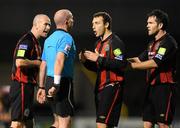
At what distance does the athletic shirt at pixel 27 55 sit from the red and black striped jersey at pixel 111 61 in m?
1.07

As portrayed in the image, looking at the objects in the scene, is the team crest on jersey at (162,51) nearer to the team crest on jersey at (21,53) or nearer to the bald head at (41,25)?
the bald head at (41,25)

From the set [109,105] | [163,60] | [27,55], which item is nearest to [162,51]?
[163,60]

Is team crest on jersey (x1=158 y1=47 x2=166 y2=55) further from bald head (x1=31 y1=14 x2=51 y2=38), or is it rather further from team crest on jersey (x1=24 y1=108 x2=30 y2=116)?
team crest on jersey (x1=24 y1=108 x2=30 y2=116)

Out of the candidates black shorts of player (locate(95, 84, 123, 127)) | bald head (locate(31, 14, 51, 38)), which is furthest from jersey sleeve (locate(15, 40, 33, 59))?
black shorts of player (locate(95, 84, 123, 127))

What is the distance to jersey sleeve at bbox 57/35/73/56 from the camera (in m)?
9.59

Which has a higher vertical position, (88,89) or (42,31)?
(42,31)

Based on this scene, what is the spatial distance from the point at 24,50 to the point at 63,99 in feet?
3.85

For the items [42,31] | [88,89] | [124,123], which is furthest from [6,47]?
[42,31]

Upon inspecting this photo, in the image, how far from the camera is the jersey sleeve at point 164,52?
1007 centimetres

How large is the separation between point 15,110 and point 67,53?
1455 mm

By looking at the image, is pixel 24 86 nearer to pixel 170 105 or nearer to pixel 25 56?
pixel 25 56

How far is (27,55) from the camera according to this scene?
34.2ft

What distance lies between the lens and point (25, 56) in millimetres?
10352

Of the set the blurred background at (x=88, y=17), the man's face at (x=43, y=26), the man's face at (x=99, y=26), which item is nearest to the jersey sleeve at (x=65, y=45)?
the man's face at (x=99, y=26)
